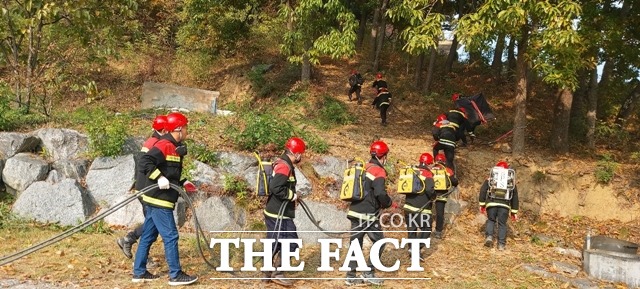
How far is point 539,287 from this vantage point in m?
7.68

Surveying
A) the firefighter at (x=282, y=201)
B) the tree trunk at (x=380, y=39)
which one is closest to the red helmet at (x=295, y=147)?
the firefighter at (x=282, y=201)

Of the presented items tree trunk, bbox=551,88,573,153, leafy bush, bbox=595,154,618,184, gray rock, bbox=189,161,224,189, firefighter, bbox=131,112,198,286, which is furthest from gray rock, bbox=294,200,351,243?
tree trunk, bbox=551,88,573,153

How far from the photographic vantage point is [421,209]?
338 inches

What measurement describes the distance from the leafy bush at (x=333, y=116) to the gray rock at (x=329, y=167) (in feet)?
11.6

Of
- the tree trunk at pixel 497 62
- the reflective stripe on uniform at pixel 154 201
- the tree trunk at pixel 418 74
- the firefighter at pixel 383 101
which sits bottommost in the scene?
the reflective stripe on uniform at pixel 154 201

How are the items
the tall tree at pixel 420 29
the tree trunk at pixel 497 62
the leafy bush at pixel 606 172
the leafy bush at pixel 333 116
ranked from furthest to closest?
the tree trunk at pixel 497 62 < the leafy bush at pixel 333 116 < the leafy bush at pixel 606 172 < the tall tree at pixel 420 29

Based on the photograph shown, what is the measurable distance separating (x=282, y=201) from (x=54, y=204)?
4.54 meters

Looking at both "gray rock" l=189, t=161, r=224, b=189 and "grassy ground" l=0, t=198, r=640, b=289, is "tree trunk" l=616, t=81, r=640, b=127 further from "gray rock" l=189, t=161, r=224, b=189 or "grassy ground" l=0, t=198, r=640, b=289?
"gray rock" l=189, t=161, r=224, b=189

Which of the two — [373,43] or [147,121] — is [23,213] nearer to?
[147,121]

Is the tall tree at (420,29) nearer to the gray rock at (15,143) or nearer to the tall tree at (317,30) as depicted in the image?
the tall tree at (317,30)

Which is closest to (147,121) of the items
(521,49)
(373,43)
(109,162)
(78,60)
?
(109,162)

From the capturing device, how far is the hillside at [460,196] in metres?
7.23

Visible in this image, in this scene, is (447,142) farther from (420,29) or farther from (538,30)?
(538,30)

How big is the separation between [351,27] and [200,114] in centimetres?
454
